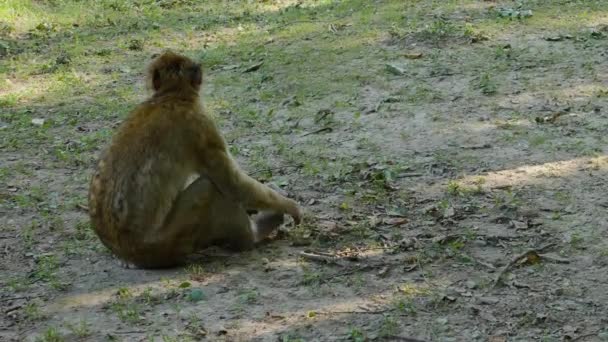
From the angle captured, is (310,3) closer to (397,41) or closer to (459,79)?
(397,41)

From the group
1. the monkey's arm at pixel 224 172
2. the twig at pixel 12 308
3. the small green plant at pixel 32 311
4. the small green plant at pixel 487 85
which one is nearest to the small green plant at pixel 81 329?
the small green plant at pixel 32 311

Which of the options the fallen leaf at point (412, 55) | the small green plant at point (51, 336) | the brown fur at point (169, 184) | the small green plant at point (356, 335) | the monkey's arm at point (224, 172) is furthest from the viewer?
the fallen leaf at point (412, 55)

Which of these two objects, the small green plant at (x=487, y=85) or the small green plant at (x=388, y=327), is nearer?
the small green plant at (x=388, y=327)

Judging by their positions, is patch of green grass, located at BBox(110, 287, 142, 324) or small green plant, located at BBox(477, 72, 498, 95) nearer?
patch of green grass, located at BBox(110, 287, 142, 324)

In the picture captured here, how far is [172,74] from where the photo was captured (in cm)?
750

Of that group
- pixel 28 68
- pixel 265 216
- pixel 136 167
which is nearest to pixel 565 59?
pixel 265 216

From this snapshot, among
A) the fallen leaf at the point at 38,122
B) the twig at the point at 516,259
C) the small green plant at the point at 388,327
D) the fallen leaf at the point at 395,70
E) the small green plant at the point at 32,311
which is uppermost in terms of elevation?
the fallen leaf at the point at 395,70

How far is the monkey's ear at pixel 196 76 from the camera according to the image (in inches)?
298

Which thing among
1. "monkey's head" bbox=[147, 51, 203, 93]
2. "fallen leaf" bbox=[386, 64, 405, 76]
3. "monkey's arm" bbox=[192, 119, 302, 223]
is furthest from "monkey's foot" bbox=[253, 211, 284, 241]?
"fallen leaf" bbox=[386, 64, 405, 76]

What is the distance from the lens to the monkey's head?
751 cm

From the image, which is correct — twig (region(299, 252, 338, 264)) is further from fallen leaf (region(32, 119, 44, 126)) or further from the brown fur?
fallen leaf (region(32, 119, 44, 126))

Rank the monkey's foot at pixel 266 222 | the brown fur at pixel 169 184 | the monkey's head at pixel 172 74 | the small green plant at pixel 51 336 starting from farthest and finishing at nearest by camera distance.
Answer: the monkey's foot at pixel 266 222 < the monkey's head at pixel 172 74 < the brown fur at pixel 169 184 < the small green plant at pixel 51 336

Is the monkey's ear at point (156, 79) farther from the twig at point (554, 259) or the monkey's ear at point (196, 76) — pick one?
the twig at point (554, 259)

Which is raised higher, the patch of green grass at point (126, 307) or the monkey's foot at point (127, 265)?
the monkey's foot at point (127, 265)
